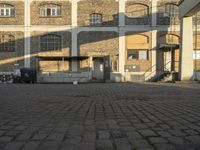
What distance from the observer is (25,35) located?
3897 centimetres

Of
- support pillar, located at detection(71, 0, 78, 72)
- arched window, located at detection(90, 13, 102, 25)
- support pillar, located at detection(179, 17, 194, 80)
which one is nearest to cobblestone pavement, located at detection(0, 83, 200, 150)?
support pillar, located at detection(179, 17, 194, 80)

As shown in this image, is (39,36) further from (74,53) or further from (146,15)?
(146,15)

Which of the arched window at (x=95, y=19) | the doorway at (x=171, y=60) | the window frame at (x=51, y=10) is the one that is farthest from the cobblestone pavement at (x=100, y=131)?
the window frame at (x=51, y=10)

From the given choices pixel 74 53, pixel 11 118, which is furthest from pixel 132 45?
pixel 11 118

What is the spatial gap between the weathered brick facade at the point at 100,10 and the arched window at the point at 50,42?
9.82ft

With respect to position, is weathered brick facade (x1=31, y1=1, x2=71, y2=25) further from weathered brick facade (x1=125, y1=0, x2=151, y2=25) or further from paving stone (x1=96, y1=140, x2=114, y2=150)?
paving stone (x1=96, y1=140, x2=114, y2=150)

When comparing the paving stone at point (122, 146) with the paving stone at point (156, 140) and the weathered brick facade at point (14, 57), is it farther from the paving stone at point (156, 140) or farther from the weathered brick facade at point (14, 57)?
the weathered brick facade at point (14, 57)

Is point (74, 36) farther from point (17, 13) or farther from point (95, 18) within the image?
point (17, 13)

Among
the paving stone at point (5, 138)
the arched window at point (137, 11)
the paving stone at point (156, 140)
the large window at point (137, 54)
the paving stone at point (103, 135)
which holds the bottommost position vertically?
the paving stone at point (5, 138)

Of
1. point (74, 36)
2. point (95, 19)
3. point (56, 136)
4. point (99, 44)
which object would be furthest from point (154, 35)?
point (56, 136)

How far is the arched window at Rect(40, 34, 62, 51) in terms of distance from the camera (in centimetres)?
3938

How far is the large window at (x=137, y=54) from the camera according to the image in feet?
128

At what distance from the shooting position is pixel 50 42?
129 feet

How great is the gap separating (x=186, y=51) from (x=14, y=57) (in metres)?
18.1
